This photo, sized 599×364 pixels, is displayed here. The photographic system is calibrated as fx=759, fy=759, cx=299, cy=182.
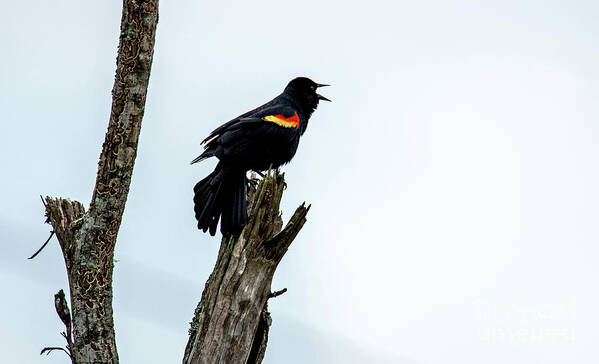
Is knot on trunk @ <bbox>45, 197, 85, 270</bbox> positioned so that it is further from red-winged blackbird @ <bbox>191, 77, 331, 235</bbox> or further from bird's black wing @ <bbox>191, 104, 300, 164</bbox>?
bird's black wing @ <bbox>191, 104, 300, 164</bbox>

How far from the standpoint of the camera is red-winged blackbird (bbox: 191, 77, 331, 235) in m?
5.47

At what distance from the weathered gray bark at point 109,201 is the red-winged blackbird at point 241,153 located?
87cm

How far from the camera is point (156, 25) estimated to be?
14.8 feet

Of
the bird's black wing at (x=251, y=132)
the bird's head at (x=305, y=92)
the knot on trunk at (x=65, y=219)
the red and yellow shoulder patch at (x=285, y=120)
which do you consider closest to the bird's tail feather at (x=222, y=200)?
the bird's black wing at (x=251, y=132)

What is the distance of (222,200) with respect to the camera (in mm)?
5484

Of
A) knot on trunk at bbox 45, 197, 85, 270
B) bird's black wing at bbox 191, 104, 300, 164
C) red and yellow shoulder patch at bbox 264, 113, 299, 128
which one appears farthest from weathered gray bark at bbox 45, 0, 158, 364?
red and yellow shoulder patch at bbox 264, 113, 299, 128

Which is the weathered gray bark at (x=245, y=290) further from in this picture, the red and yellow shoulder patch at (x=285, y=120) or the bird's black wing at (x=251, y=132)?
the red and yellow shoulder patch at (x=285, y=120)

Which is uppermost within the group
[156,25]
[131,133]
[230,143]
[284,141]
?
[284,141]

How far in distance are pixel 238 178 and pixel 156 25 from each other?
5.26ft

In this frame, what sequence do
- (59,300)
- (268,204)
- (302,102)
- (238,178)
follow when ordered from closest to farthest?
(59,300), (268,204), (238,178), (302,102)

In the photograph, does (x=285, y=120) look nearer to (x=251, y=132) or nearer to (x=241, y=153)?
(x=251, y=132)

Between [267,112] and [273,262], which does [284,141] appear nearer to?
[267,112]

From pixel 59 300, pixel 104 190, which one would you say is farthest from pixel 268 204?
pixel 59 300

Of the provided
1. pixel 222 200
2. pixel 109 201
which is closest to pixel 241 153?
pixel 222 200
